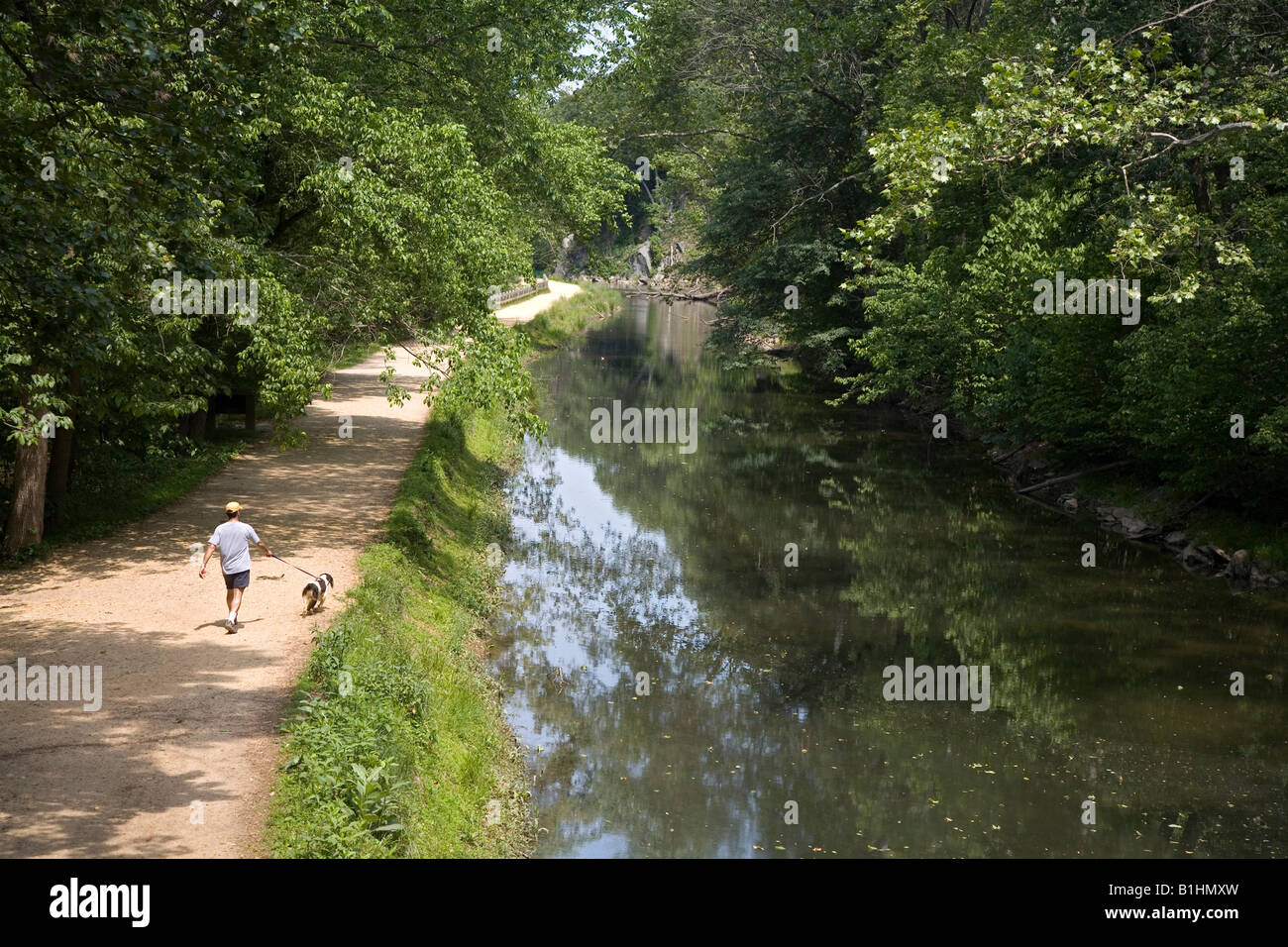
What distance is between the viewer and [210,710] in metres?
10.7

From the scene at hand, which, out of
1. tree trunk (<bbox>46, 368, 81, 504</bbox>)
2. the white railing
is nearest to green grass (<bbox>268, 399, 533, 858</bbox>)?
tree trunk (<bbox>46, 368, 81, 504</bbox>)

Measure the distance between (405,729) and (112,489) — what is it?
31.8ft

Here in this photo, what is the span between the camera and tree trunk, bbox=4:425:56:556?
15148 millimetres

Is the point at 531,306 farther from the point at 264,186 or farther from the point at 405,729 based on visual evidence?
the point at 405,729

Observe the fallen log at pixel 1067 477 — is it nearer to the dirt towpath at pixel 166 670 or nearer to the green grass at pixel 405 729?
the green grass at pixel 405 729

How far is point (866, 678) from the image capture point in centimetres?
1530

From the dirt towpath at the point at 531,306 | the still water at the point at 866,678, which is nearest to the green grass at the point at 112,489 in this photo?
the still water at the point at 866,678

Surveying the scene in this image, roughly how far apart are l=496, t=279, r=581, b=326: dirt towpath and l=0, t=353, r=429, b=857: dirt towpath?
89.2ft

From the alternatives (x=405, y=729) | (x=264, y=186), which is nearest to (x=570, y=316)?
(x=264, y=186)

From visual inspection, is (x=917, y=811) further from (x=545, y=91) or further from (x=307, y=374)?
(x=545, y=91)

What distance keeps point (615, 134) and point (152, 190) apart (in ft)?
108

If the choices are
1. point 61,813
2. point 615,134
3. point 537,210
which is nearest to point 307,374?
point 61,813

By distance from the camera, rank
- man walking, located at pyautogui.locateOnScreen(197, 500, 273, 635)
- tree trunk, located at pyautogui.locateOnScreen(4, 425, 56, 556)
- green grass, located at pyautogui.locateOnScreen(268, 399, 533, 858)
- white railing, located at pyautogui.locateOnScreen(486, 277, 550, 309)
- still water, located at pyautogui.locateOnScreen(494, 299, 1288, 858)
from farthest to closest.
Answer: white railing, located at pyautogui.locateOnScreen(486, 277, 550, 309), tree trunk, located at pyautogui.locateOnScreen(4, 425, 56, 556), man walking, located at pyautogui.locateOnScreen(197, 500, 273, 635), still water, located at pyautogui.locateOnScreen(494, 299, 1288, 858), green grass, located at pyautogui.locateOnScreen(268, 399, 533, 858)

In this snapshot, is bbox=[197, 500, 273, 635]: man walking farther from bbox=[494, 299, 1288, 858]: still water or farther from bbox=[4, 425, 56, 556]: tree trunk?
bbox=[4, 425, 56, 556]: tree trunk
